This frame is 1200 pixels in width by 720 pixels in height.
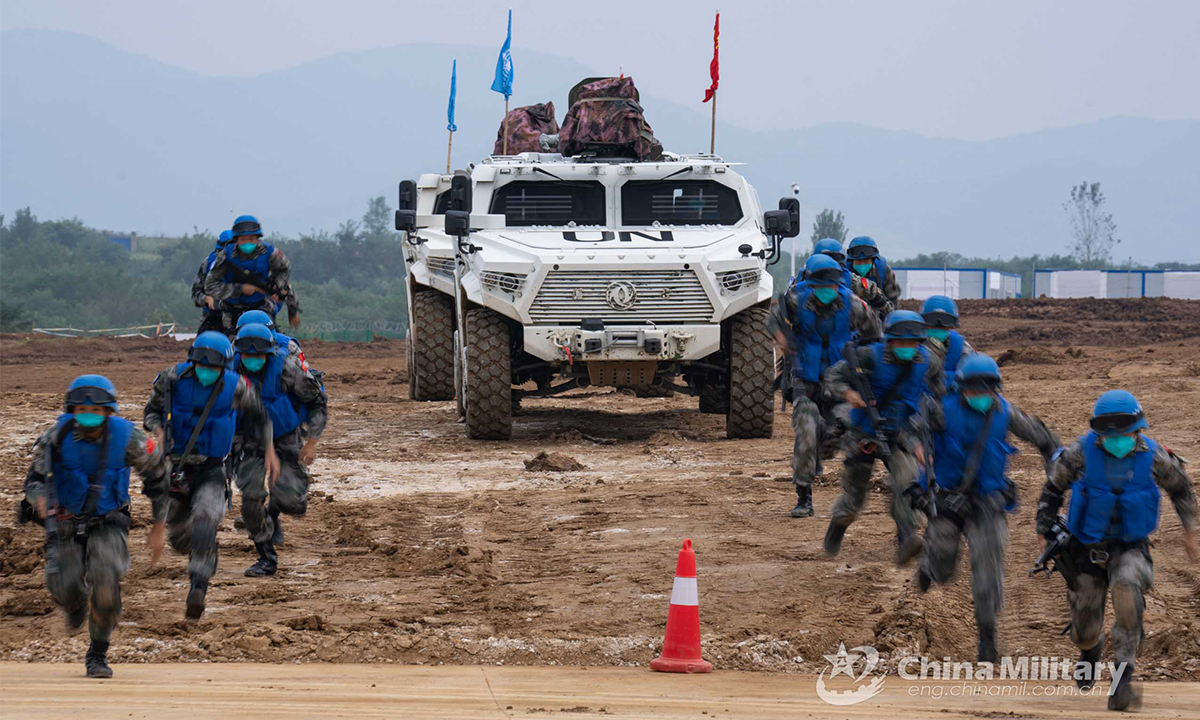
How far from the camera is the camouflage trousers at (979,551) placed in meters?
6.63

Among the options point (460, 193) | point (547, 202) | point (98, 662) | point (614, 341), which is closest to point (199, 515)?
point (98, 662)

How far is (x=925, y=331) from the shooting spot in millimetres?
7934

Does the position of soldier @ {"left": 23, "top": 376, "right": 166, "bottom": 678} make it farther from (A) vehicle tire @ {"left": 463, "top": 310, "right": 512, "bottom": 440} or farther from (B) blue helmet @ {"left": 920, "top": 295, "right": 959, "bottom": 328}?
(A) vehicle tire @ {"left": 463, "top": 310, "right": 512, "bottom": 440}

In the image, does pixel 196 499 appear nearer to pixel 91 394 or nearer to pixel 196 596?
pixel 196 596

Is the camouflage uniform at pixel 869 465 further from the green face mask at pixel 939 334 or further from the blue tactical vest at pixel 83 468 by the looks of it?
the blue tactical vest at pixel 83 468

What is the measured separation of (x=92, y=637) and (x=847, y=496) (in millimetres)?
3822

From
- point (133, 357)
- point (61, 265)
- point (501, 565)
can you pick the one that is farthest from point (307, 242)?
point (501, 565)

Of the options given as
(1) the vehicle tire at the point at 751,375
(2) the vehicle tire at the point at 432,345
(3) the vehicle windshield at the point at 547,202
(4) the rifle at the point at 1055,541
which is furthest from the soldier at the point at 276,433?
(2) the vehicle tire at the point at 432,345

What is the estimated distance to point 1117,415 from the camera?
240 inches

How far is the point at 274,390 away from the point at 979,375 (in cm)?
377

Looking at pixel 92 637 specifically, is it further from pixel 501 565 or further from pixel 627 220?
pixel 627 220

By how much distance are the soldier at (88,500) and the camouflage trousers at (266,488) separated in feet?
5.40

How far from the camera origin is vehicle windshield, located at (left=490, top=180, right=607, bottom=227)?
46.4 ft

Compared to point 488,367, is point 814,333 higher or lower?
higher
